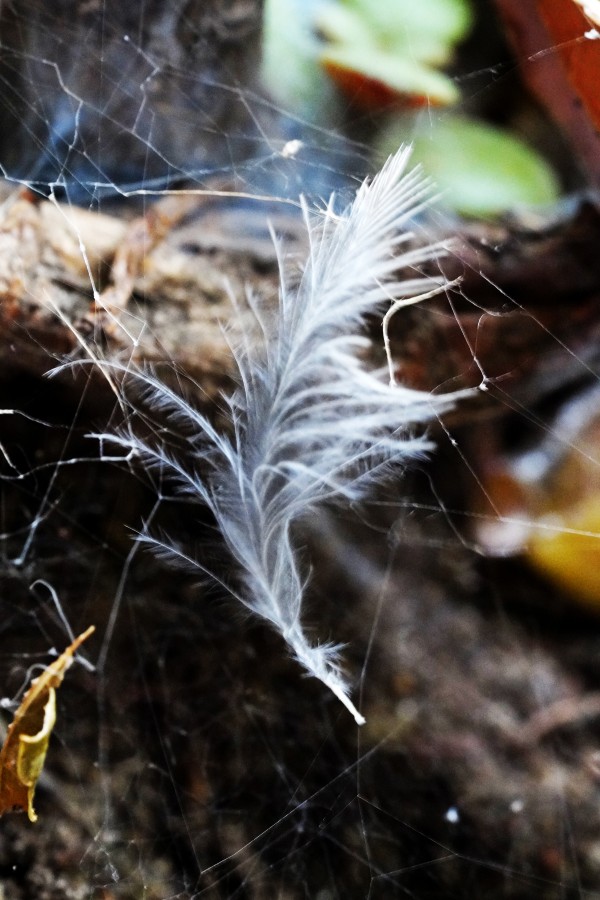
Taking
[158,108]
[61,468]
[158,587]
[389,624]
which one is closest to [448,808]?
[389,624]

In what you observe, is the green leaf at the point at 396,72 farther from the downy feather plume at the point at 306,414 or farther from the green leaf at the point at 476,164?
the downy feather plume at the point at 306,414

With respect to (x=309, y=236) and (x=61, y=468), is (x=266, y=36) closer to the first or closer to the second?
(x=309, y=236)

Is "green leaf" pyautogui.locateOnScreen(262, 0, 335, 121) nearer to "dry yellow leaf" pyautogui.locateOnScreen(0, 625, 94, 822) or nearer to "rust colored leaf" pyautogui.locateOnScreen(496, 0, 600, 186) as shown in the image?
"rust colored leaf" pyautogui.locateOnScreen(496, 0, 600, 186)

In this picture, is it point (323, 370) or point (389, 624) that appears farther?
point (389, 624)

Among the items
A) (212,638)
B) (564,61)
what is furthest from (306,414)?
(564,61)

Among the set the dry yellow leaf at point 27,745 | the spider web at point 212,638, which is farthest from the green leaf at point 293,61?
the dry yellow leaf at point 27,745

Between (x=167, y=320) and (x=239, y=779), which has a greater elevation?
(x=167, y=320)

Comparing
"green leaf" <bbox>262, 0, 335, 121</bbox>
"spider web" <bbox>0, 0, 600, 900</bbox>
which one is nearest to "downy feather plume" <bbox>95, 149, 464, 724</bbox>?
"spider web" <bbox>0, 0, 600, 900</bbox>
